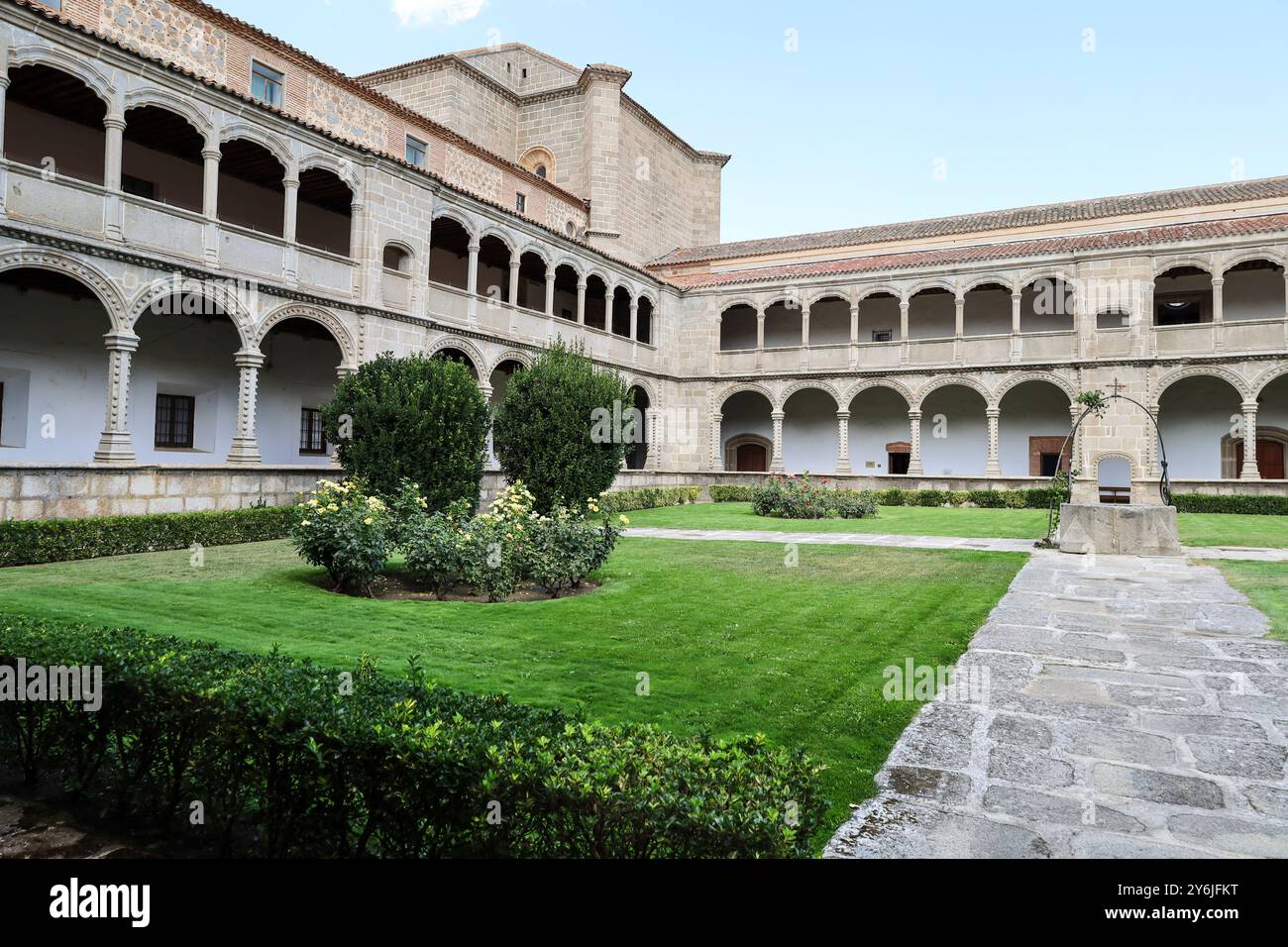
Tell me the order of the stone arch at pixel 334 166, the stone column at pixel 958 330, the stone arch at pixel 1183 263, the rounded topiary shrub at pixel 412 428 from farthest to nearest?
the stone column at pixel 958 330
the stone arch at pixel 1183 263
the stone arch at pixel 334 166
the rounded topiary shrub at pixel 412 428

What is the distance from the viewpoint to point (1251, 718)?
4.61 m

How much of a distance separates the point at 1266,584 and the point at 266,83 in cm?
2246

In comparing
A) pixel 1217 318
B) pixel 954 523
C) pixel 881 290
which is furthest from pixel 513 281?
pixel 1217 318

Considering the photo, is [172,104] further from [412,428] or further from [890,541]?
[890,541]

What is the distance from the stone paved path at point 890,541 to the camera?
12.7 meters

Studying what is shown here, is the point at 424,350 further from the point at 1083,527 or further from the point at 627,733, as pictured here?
the point at 627,733

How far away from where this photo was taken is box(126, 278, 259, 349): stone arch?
14.0m

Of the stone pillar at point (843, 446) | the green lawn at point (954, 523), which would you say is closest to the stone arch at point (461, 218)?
the green lawn at point (954, 523)

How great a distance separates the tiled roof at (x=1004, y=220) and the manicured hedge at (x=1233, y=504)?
10994 mm

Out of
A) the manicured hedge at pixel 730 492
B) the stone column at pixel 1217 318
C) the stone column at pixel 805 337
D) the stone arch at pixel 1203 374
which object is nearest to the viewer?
the stone arch at pixel 1203 374

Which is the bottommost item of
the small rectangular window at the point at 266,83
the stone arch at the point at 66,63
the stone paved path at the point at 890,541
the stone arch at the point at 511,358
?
the stone paved path at the point at 890,541

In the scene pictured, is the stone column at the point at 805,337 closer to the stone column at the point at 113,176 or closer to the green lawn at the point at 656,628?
the green lawn at the point at 656,628

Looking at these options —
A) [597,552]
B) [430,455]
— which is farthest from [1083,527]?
[430,455]

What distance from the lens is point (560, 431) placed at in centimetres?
1176
